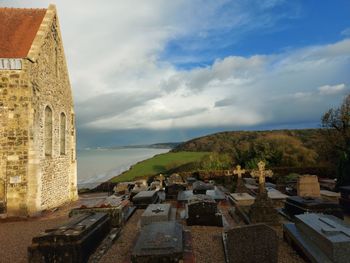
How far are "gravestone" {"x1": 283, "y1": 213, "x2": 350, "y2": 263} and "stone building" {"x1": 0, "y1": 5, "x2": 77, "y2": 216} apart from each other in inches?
434

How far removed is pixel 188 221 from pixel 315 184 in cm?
728

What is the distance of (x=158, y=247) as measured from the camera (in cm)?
670

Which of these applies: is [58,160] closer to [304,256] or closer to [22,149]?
[22,149]

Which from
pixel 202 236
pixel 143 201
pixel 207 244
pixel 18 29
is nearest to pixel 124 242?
pixel 202 236

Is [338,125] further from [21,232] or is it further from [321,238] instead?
[21,232]

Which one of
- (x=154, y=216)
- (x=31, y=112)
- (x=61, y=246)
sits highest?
(x=31, y=112)

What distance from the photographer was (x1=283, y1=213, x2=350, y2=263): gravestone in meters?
5.84

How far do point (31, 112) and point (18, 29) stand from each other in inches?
200

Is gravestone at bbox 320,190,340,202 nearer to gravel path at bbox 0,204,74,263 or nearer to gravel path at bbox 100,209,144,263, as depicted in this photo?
gravel path at bbox 100,209,144,263

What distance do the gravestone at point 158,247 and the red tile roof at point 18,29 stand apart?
11227 millimetres

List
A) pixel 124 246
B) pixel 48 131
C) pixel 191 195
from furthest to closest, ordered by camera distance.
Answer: pixel 48 131
pixel 191 195
pixel 124 246

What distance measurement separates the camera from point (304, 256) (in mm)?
7035

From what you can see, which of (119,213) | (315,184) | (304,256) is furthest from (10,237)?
(315,184)

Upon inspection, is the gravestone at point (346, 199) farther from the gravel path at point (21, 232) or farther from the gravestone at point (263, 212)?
the gravel path at point (21, 232)
